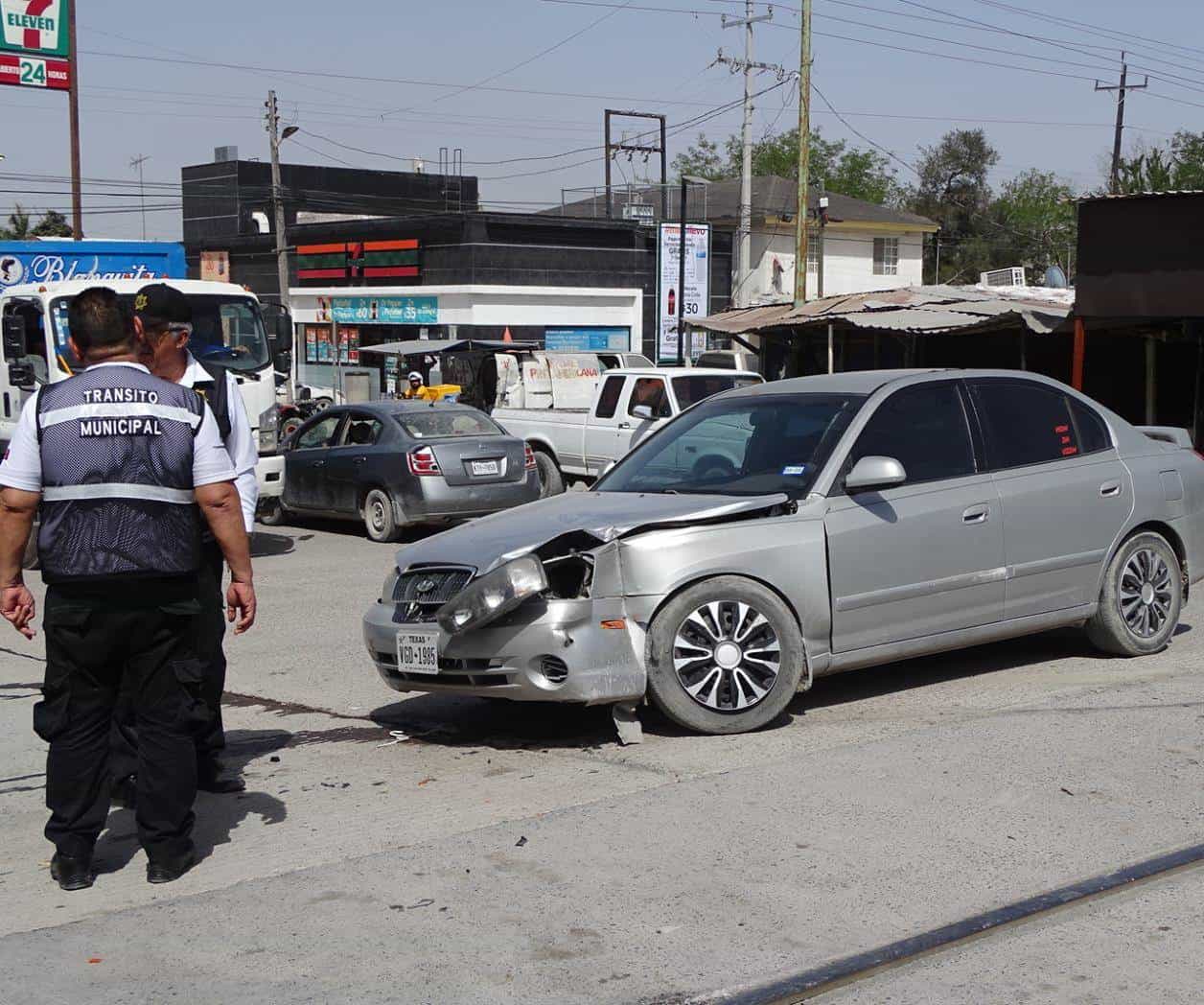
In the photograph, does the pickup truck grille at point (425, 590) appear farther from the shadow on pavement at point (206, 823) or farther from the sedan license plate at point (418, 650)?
the shadow on pavement at point (206, 823)

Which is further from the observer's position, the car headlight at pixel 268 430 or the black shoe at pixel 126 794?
the car headlight at pixel 268 430

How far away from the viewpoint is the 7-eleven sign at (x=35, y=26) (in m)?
31.1

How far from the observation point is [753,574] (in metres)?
6.69

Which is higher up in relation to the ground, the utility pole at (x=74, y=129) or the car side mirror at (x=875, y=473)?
the utility pole at (x=74, y=129)

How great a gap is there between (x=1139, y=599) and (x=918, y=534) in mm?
1839

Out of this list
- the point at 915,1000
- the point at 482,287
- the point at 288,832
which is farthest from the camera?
the point at 482,287

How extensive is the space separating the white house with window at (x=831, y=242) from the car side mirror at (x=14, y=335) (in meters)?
44.8

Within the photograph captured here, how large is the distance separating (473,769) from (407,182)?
A: 248 feet

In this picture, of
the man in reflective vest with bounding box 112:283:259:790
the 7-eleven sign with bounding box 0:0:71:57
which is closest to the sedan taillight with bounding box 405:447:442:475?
the man in reflective vest with bounding box 112:283:259:790

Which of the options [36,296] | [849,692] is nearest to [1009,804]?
[849,692]

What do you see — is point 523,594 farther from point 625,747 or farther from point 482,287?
point 482,287

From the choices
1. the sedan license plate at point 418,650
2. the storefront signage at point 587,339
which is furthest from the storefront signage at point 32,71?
the sedan license plate at point 418,650

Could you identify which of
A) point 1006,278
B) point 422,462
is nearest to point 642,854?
point 422,462

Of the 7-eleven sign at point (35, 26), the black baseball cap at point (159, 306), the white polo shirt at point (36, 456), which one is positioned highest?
the 7-eleven sign at point (35, 26)
